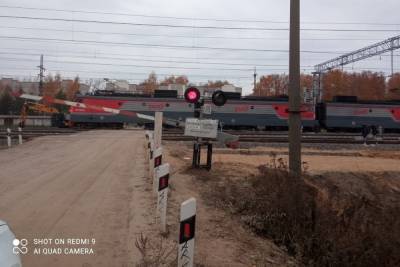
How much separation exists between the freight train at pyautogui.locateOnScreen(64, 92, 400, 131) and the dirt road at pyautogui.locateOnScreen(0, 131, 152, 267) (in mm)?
30043

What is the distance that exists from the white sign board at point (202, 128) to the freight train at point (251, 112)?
3125 cm

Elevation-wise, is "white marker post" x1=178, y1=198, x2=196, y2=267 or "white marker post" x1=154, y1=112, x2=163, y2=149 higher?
"white marker post" x1=154, y1=112, x2=163, y2=149

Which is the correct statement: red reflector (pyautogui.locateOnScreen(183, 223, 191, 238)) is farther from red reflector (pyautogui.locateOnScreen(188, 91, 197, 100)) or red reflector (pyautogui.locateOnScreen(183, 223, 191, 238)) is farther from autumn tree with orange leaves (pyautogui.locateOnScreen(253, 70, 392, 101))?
autumn tree with orange leaves (pyautogui.locateOnScreen(253, 70, 392, 101))

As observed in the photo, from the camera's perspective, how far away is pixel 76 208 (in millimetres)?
8398

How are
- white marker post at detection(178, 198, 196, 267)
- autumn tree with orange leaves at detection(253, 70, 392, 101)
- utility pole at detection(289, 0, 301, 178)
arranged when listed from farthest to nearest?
1. autumn tree with orange leaves at detection(253, 70, 392, 101)
2. utility pole at detection(289, 0, 301, 178)
3. white marker post at detection(178, 198, 196, 267)

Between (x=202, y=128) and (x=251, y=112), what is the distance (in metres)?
34.6

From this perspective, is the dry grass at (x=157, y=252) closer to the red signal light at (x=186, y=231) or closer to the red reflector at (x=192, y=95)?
the red signal light at (x=186, y=231)

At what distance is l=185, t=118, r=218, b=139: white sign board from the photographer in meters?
12.9

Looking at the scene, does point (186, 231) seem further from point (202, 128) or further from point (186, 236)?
point (202, 128)

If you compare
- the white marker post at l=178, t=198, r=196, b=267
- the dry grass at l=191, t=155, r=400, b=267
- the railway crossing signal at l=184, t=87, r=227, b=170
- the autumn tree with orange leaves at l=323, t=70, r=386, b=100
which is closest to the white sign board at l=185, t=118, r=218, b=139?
the railway crossing signal at l=184, t=87, r=227, b=170

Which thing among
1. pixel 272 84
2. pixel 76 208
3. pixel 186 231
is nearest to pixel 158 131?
pixel 76 208

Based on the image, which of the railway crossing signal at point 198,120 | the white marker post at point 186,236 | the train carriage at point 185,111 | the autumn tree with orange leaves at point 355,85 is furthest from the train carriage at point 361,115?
the white marker post at point 186,236

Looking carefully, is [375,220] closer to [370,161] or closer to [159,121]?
[159,121]

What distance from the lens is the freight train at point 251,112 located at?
45062 mm
